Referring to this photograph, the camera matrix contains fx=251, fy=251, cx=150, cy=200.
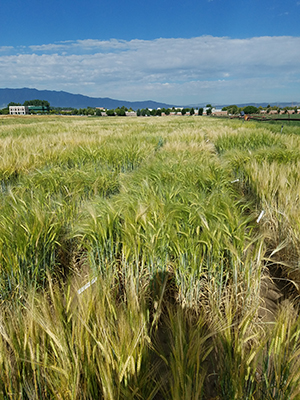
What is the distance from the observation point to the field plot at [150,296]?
32.3 inches

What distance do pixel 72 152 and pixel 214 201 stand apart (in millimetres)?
3018

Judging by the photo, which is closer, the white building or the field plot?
the field plot

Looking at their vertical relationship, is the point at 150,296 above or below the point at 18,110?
below

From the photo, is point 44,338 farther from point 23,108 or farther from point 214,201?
point 23,108

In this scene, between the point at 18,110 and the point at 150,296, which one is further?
the point at 18,110

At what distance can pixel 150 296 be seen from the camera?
1.46m

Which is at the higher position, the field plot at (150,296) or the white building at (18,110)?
the white building at (18,110)

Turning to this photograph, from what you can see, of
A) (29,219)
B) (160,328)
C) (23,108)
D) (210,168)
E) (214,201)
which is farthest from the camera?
(23,108)

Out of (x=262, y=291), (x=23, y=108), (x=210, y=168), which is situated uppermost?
(x=23, y=108)

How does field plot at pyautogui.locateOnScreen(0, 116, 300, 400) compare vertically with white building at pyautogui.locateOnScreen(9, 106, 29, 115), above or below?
below

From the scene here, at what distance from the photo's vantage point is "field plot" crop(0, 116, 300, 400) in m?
0.82

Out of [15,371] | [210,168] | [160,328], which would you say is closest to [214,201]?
[160,328]

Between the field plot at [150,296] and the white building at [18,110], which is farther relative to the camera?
the white building at [18,110]

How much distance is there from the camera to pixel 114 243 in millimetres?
1691
